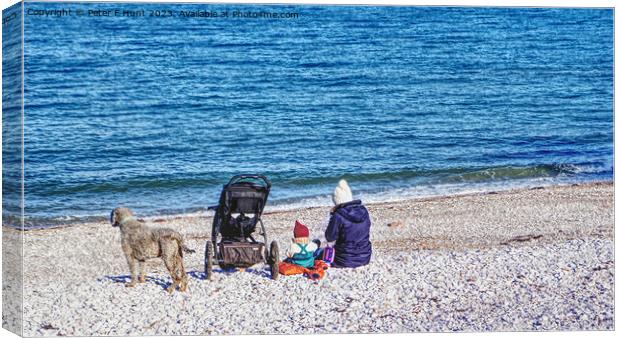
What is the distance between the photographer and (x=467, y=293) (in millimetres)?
11352

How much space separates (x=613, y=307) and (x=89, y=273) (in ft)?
19.7

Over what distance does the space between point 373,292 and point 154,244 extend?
239 centimetres

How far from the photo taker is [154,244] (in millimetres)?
11133

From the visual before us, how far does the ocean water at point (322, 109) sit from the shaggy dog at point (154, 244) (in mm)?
2474

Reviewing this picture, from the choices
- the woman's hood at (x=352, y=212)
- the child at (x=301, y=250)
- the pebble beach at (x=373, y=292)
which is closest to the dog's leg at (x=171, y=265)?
the pebble beach at (x=373, y=292)

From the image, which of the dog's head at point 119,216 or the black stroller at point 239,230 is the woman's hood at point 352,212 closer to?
the black stroller at point 239,230

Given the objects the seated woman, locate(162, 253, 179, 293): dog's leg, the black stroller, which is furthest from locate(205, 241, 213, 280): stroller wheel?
the seated woman

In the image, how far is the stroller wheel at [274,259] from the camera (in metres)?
11.4

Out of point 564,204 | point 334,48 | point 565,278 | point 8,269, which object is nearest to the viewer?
point 8,269

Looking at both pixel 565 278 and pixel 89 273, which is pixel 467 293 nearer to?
pixel 565 278

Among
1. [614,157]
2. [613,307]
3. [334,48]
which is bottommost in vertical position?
[613,307]

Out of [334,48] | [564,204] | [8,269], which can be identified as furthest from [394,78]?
[8,269]

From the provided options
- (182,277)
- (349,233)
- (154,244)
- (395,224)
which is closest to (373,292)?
(349,233)

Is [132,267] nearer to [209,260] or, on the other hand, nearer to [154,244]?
[154,244]
